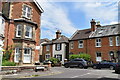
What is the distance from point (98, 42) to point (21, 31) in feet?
61.7

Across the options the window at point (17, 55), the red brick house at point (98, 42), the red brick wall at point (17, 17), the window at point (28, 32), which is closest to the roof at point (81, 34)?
the red brick house at point (98, 42)

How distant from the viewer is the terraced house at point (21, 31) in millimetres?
17906

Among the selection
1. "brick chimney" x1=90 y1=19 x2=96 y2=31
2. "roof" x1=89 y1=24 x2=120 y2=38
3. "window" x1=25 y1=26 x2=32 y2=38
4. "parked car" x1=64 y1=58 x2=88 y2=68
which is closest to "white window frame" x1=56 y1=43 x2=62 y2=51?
"roof" x1=89 y1=24 x2=120 y2=38

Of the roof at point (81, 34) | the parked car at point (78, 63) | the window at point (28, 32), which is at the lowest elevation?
the parked car at point (78, 63)

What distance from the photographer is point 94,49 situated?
31.4 meters

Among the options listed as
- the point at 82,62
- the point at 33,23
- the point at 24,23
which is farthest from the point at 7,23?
the point at 82,62

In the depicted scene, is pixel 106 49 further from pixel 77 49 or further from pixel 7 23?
pixel 7 23

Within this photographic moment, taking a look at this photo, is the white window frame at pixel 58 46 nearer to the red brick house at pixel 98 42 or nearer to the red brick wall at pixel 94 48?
the red brick house at pixel 98 42

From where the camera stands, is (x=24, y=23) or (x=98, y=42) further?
(x=98, y=42)

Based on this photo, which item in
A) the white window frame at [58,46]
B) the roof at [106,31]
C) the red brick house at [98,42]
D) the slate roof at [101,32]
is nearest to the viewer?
the red brick house at [98,42]

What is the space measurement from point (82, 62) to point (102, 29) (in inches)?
485

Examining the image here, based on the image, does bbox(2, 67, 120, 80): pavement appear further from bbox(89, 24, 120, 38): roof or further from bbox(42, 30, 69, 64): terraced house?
bbox(42, 30, 69, 64): terraced house

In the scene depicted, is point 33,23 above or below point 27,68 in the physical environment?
above

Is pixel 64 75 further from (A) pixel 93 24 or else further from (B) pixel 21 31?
(A) pixel 93 24
